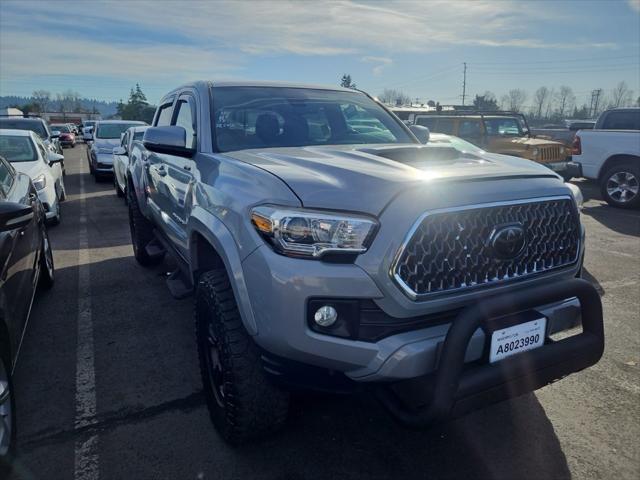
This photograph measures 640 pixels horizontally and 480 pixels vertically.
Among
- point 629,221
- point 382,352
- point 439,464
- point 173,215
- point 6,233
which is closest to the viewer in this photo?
point 382,352

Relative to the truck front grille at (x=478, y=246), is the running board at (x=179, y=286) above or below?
below

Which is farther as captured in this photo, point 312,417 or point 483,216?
point 312,417

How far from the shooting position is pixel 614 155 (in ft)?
32.8

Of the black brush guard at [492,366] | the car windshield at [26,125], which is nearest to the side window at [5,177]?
the black brush guard at [492,366]

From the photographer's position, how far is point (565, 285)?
2.26m

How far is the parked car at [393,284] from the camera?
6.60 ft

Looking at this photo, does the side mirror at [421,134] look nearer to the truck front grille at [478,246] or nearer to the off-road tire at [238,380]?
the truck front grille at [478,246]

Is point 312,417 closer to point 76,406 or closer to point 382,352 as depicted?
point 382,352

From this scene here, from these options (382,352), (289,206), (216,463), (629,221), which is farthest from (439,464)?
(629,221)

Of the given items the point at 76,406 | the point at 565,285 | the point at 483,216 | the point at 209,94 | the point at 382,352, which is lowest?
the point at 76,406

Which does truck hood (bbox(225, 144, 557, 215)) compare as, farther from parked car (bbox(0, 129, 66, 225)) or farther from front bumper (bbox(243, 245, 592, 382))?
parked car (bbox(0, 129, 66, 225))

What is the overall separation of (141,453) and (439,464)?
1.60 m

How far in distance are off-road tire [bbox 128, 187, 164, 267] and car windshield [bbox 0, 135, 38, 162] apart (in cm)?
352

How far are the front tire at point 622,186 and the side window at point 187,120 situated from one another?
924 cm
